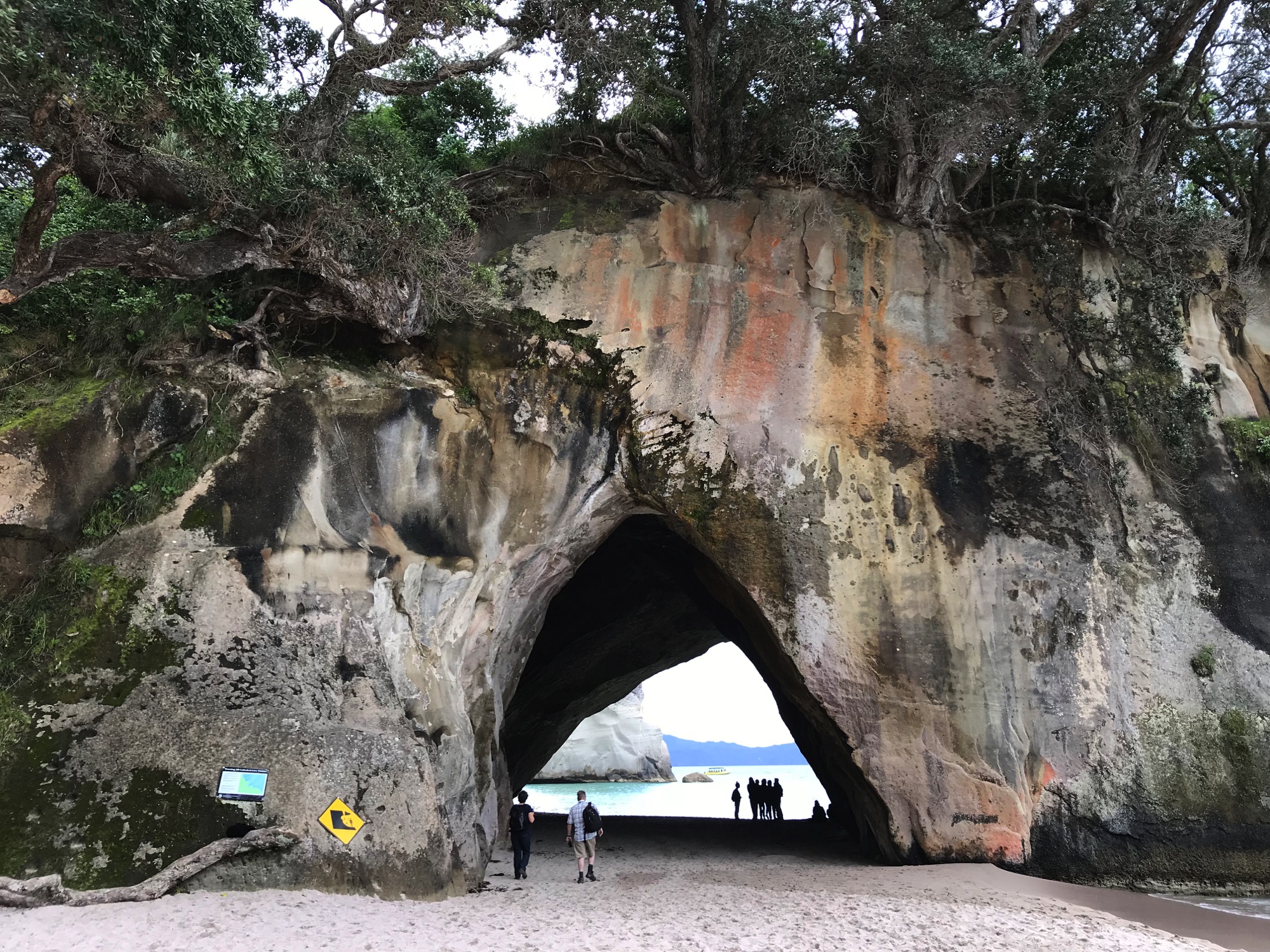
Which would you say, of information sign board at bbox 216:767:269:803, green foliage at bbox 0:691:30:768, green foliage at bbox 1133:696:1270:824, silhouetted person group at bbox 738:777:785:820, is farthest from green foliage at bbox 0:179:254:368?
silhouetted person group at bbox 738:777:785:820

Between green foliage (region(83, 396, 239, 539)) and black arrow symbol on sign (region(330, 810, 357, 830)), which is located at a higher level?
green foliage (region(83, 396, 239, 539))

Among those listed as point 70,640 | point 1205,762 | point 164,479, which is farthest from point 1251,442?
point 70,640

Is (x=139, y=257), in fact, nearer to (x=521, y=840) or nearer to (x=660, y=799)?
(x=521, y=840)

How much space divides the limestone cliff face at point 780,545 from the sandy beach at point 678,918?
2.92 ft

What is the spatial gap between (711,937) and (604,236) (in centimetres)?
902

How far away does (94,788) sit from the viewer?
731cm

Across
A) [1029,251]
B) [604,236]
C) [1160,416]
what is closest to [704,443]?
[604,236]

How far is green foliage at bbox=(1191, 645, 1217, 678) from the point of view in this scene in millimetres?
11234

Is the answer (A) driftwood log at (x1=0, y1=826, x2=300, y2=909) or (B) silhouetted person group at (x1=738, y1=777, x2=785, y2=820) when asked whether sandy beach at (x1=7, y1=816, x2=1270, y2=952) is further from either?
(B) silhouetted person group at (x1=738, y1=777, x2=785, y2=820)

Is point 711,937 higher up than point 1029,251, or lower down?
lower down

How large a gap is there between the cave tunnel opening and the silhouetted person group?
236cm

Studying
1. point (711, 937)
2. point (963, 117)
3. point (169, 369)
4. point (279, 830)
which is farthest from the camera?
point (963, 117)

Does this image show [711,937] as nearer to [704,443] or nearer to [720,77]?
[704,443]

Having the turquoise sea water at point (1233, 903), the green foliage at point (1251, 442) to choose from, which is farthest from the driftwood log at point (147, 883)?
the green foliage at point (1251, 442)
